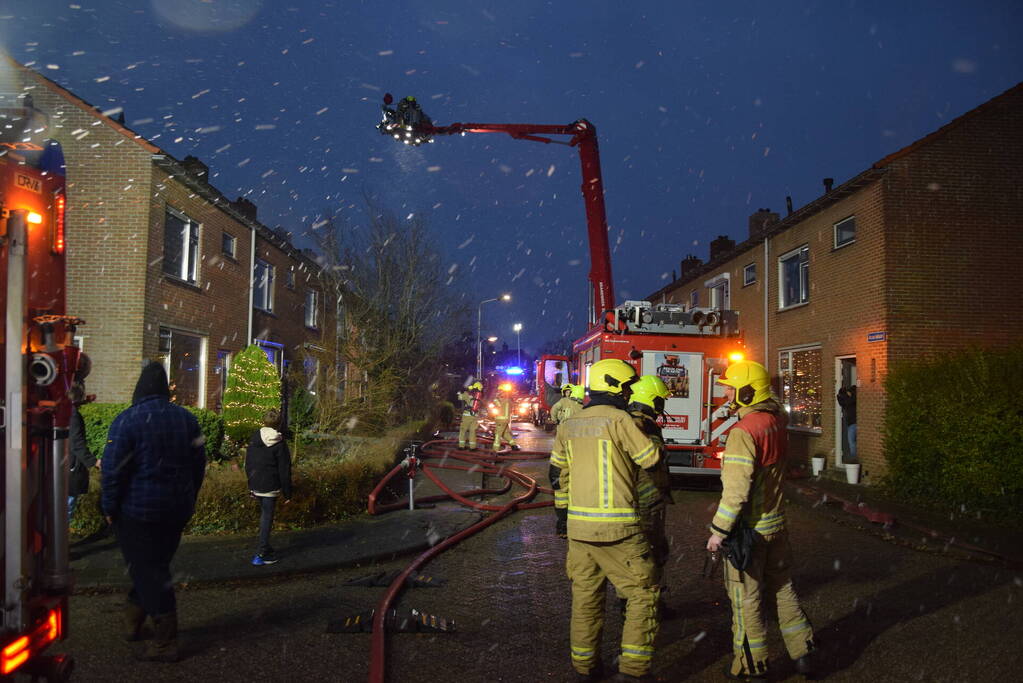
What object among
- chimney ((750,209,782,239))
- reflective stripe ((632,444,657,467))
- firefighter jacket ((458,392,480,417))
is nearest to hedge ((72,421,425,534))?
reflective stripe ((632,444,657,467))

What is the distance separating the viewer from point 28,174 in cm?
317

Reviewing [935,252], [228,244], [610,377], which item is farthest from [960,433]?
[228,244]

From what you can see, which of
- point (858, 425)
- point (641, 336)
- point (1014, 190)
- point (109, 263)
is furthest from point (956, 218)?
point (109, 263)

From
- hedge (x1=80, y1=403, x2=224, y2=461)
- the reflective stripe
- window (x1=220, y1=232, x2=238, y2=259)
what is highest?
window (x1=220, y1=232, x2=238, y2=259)

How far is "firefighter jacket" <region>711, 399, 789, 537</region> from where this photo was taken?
408 centimetres

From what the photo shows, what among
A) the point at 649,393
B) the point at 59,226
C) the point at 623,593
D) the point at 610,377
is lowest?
the point at 623,593

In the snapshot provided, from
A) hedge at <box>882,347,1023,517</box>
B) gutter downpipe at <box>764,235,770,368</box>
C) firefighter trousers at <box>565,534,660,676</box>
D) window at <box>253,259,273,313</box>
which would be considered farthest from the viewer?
window at <box>253,259,273,313</box>

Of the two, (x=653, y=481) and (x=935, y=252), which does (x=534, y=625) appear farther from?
(x=935, y=252)

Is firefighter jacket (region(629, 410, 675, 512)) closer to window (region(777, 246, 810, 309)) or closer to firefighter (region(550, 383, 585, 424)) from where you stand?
firefighter (region(550, 383, 585, 424))

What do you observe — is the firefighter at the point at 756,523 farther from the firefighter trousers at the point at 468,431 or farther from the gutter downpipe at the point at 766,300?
the gutter downpipe at the point at 766,300

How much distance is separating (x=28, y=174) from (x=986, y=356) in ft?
36.0

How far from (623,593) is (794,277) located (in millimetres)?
15472

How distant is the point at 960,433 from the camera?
32.6 ft

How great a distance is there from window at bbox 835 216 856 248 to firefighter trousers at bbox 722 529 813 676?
1173 cm
